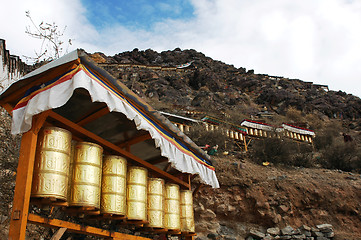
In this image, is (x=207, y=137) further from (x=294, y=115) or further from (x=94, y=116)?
(x=294, y=115)

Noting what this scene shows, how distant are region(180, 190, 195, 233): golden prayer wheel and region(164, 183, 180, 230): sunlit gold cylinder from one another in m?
0.36

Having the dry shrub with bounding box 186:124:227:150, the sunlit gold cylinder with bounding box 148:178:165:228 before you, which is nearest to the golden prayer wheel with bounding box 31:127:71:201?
the sunlit gold cylinder with bounding box 148:178:165:228

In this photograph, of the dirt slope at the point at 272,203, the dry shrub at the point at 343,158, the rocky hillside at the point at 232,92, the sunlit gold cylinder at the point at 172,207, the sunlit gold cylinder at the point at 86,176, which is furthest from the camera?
the rocky hillside at the point at 232,92

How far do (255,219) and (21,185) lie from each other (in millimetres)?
9267

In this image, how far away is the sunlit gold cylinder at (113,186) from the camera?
188 inches

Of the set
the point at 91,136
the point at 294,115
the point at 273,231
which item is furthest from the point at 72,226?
the point at 294,115

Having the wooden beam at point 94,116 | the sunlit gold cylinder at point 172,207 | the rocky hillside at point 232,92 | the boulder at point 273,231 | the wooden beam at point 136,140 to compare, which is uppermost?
the rocky hillside at point 232,92

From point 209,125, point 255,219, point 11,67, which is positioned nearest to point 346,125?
point 209,125

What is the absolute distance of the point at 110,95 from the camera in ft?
14.5

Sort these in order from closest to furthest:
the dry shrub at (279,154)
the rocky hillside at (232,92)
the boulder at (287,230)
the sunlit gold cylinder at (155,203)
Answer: the sunlit gold cylinder at (155,203), the boulder at (287,230), the dry shrub at (279,154), the rocky hillside at (232,92)

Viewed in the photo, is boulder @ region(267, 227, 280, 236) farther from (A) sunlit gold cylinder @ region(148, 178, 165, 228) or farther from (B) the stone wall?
(B) the stone wall

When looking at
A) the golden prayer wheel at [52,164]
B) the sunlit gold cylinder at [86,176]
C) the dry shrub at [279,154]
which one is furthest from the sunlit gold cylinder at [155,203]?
the dry shrub at [279,154]

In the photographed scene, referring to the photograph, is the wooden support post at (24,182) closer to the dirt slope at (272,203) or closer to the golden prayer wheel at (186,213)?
the golden prayer wheel at (186,213)

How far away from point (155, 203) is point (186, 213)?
1216mm
